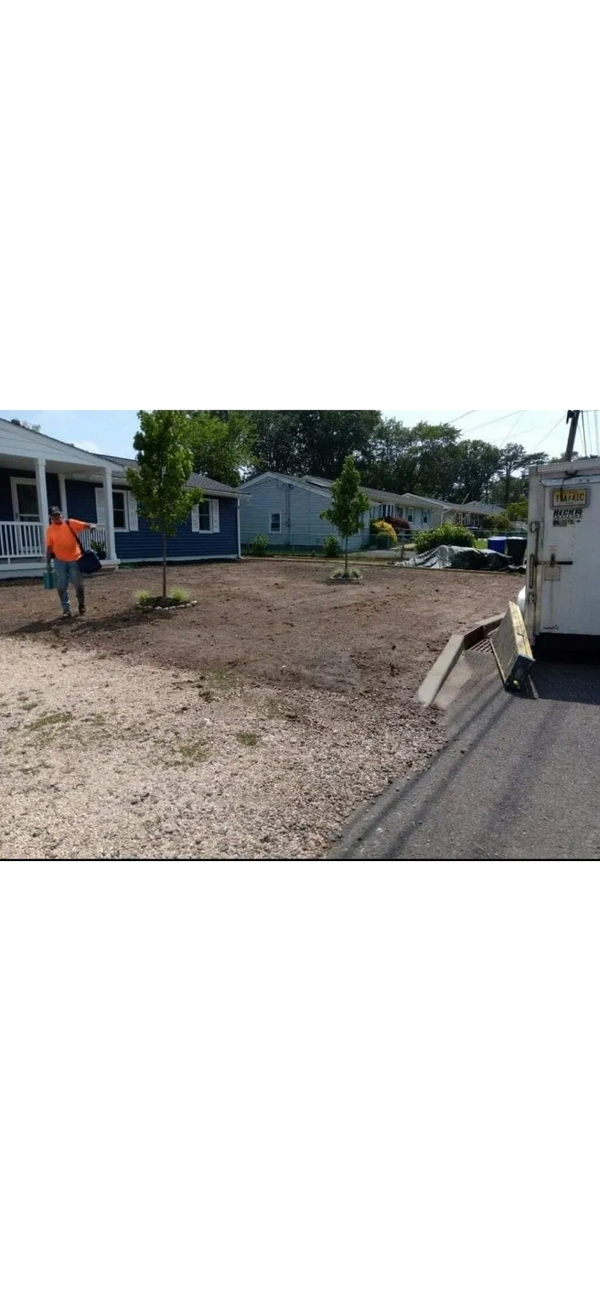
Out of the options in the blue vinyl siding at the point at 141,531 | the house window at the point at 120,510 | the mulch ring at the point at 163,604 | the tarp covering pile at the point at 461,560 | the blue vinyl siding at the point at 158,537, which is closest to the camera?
the mulch ring at the point at 163,604

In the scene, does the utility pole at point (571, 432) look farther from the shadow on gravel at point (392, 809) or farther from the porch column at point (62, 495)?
the porch column at point (62, 495)

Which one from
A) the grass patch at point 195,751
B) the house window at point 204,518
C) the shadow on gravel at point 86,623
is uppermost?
the house window at point 204,518

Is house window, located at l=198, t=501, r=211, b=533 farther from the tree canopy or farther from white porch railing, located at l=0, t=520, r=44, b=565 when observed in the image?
the tree canopy

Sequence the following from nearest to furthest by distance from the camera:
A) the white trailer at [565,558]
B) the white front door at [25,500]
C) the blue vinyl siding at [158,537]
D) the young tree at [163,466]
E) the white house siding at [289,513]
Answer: the white trailer at [565,558]
the young tree at [163,466]
the white front door at [25,500]
the blue vinyl siding at [158,537]
the white house siding at [289,513]

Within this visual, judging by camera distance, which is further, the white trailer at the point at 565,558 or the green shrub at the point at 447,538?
the green shrub at the point at 447,538

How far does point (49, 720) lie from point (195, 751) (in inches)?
60.4

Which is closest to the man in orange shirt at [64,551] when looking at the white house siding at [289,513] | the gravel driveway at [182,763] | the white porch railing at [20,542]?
the gravel driveway at [182,763]

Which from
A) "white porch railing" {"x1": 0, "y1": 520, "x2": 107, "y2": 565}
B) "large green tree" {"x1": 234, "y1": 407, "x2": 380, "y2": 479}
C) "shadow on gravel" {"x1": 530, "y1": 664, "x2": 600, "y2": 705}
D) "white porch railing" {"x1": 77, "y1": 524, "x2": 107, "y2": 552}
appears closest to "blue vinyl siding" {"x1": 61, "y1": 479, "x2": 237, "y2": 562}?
"white porch railing" {"x1": 77, "y1": 524, "x2": 107, "y2": 552}

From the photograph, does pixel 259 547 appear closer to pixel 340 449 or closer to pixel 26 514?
pixel 26 514

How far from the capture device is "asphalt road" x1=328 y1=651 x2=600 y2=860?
3.28 meters

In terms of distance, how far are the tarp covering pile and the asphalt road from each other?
52.9ft

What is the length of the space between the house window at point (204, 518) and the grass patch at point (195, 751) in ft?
58.4

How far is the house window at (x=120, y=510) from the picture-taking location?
60.9 feet
